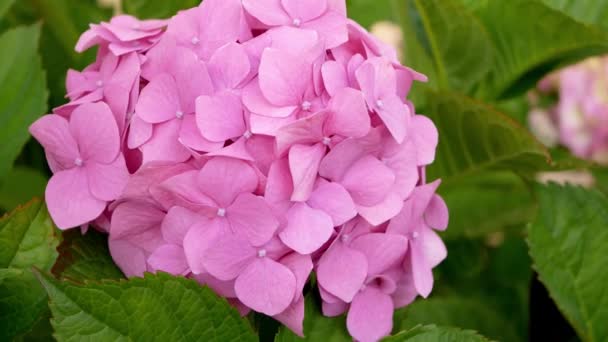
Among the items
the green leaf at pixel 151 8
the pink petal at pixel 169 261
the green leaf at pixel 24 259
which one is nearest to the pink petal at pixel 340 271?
the pink petal at pixel 169 261

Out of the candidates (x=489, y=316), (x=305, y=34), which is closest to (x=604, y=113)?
(x=489, y=316)

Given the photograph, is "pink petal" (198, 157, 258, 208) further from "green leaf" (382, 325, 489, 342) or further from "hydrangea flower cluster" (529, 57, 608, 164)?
"hydrangea flower cluster" (529, 57, 608, 164)

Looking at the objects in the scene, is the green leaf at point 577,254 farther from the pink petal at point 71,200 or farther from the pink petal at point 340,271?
the pink petal at point 71,200

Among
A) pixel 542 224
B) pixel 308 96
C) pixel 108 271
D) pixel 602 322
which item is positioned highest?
pixel 308 96

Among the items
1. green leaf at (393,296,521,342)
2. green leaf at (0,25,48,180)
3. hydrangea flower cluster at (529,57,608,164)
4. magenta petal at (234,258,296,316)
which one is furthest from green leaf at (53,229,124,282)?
hydrangea flower cluster at (529,57,608,164)

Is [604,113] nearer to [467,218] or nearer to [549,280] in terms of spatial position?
[467,218]

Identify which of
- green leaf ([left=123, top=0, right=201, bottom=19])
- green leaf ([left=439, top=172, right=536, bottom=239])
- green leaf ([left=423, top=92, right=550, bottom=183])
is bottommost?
green leaf ([left=439, top=172, right=536, bottom=239])

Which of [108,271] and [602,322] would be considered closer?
[108,271]
